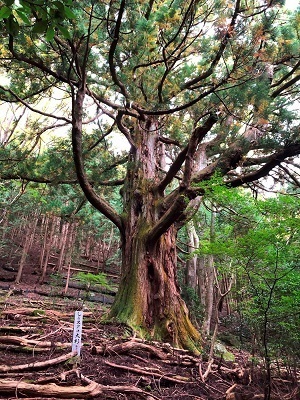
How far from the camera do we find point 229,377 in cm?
342

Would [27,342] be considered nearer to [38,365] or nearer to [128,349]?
[38,365]

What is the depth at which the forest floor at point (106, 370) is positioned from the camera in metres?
2.17

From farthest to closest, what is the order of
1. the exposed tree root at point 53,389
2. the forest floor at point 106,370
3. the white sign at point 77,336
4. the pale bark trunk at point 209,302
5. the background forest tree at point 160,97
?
the pale bark trunk at point 209,302 < the background forest tree at point 160,97 < the white sign at point 77,336 < the forest floor at point 106,370 < the exposed tree root at point 53,389

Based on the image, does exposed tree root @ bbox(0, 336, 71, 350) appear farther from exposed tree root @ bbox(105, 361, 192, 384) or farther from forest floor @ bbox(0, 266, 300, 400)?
exposed tree root @ bbox(105, 361, 192, 384)

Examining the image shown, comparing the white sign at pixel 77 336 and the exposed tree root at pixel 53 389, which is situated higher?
the white sign at pixel 77 336

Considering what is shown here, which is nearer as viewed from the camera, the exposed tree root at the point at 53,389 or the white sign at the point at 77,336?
the exposed tree root at the point at 53,389

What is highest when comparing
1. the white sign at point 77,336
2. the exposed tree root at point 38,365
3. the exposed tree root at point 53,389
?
the white sign at point 77,336

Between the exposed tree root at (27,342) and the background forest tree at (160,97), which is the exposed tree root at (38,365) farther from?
the background forest tree at (160,97)

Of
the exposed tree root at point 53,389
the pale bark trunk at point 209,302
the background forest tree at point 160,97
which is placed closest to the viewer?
the exposed tree root at point 53,389

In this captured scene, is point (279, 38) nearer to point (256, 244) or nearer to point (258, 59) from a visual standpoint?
point (258, 59)

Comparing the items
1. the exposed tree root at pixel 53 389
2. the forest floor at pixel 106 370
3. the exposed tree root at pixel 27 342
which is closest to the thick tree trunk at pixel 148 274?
the forest floor at pixel 106 370

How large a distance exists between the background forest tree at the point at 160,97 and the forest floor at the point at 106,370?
2.33ft

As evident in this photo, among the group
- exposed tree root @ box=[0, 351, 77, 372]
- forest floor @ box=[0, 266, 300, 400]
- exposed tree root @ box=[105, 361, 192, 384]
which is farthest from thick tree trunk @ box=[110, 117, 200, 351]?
exposed tree root @ box=[0, 351, 77, 372]

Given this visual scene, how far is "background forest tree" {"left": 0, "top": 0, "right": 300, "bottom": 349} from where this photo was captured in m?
3.73
